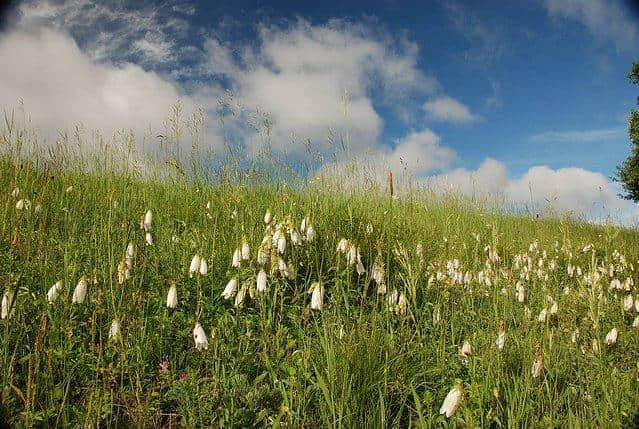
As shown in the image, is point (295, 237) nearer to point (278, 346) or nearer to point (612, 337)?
point (278, 346)

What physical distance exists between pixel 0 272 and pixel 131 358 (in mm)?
1699

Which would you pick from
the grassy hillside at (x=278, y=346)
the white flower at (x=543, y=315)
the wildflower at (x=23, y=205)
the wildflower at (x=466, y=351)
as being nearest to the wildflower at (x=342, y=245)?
the grassy hillside at (x=278, y=346)

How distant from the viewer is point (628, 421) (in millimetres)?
2258

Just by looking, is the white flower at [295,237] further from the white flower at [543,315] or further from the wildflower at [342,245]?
the white flower at [543,315]

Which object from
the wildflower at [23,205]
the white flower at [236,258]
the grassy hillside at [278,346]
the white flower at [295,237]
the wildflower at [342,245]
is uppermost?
the wildflower at [23,205]

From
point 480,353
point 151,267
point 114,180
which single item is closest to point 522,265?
point 480,353

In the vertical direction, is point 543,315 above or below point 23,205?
below

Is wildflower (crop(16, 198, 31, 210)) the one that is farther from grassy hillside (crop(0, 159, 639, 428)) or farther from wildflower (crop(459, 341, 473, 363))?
wildflower (crop(459, 341, 473, 363))

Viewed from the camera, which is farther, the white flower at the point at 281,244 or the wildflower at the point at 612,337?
the wildflower at the point at 612,337

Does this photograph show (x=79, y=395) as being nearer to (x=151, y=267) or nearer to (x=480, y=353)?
(x=151, y=267)

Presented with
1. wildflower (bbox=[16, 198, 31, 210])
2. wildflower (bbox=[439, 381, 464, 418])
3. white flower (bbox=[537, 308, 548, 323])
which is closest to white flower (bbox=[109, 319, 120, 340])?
wildflower (bbox=[439, 381, 464, 418])

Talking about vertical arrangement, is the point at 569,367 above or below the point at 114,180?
below

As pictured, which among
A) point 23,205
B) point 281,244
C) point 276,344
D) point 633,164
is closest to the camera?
point 276,344

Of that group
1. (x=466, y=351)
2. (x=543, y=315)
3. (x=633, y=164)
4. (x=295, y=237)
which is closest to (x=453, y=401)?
(x=466, y=351)
